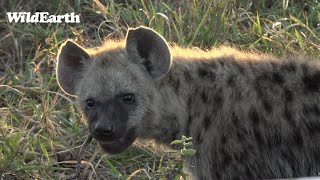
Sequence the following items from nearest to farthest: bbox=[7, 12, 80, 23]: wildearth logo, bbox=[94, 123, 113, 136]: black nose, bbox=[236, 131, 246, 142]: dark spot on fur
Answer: bbox=[94, 123, 113, 136]: black nose → bbox=[236, 131, 246, 142]: dark spot on fur → bbox=[7, 12, 80, 23]: wildearth logo

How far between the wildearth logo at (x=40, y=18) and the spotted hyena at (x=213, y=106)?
208 centimetres

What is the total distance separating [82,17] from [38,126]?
4.71ft

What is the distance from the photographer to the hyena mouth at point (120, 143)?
4.88 m

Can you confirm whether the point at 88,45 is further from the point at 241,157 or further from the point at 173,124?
the point at 241,157

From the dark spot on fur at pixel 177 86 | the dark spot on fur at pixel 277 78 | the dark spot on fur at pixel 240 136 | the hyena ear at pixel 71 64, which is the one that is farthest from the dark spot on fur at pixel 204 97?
the hyena ear at pixel 71 64

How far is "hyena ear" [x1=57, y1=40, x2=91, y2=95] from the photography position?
5113mm

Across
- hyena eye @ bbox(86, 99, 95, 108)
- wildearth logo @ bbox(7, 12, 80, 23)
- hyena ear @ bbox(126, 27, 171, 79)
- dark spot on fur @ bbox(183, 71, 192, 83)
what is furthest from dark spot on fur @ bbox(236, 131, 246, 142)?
wildearth logo @ bbox(7, 12, 80, 23)

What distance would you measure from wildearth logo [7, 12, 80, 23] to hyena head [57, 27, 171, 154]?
6.66 feet

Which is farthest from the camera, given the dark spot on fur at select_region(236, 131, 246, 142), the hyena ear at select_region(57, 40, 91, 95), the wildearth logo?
the wildearth logo

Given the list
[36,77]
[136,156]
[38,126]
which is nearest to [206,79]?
[136,156]

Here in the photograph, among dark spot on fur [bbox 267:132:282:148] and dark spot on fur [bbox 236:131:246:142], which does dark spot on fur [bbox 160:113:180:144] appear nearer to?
dark spot on fur [bbox 236:131:246:142]

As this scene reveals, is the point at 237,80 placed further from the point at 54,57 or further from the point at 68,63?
the point at 54,57

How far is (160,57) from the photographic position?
16.1 feet

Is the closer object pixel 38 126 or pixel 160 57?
pixel 160 57
